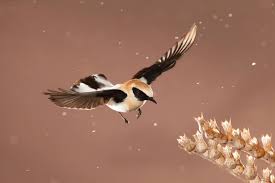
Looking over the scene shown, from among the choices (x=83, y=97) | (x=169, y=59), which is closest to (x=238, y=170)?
(x=83, y=97)

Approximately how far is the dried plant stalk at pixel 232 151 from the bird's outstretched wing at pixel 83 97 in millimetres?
363

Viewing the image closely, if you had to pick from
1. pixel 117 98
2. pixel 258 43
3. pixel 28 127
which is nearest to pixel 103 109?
pixel 28 127

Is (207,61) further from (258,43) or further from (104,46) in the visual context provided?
(104,46)

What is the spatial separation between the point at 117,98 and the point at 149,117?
3.60 feet

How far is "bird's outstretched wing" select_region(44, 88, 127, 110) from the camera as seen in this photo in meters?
0.82

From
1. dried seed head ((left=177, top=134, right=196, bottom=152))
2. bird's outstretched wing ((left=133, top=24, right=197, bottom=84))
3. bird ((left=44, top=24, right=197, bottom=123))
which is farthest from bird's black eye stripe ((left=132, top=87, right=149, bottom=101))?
dried seed head ((left=177, top=134, right=196, bottom=152))

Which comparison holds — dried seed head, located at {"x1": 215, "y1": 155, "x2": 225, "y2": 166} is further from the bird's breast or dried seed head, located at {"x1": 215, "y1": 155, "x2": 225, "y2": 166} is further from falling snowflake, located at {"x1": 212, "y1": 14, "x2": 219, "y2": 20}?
falling snowflake, located at {"x1": 212, "y1": 14, "x2": 219, "y2": 20}

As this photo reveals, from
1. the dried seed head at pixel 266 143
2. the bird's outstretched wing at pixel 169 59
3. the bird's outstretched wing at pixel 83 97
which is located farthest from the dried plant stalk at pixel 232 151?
the bird's outstretched wing at pixel 169 59

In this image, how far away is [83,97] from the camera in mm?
877

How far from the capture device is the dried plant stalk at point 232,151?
1.54 ft

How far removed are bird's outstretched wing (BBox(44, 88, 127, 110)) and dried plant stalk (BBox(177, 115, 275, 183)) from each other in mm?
363

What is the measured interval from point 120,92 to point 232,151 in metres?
0.49

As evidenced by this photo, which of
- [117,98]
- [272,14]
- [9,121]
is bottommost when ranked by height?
[117,98]

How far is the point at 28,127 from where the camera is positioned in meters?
2.05
